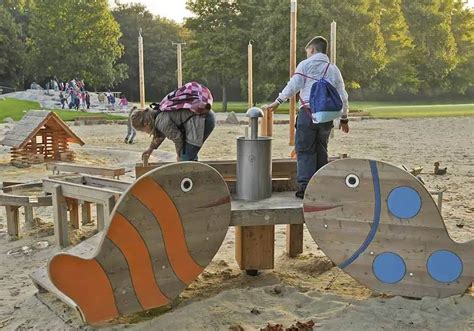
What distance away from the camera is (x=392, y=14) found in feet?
122

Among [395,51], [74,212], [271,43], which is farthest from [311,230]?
[395,51]

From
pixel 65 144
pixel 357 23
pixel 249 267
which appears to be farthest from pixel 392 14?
pixel 249 267

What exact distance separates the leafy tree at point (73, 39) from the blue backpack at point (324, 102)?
39424 millimetres

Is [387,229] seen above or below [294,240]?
above

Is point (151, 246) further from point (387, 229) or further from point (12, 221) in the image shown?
point (12, 221)

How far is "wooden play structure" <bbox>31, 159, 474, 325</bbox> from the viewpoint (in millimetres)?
3496

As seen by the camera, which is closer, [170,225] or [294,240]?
[170,225]

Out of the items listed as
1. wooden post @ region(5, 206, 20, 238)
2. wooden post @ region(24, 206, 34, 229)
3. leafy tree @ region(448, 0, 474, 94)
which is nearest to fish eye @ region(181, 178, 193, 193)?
wooden post @ region(5, 206, 20, 238)

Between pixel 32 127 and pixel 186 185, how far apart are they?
339 inches

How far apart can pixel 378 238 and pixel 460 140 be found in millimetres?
13171

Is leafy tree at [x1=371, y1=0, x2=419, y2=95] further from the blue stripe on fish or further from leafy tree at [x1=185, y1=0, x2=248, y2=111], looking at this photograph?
the blue stripe on fish

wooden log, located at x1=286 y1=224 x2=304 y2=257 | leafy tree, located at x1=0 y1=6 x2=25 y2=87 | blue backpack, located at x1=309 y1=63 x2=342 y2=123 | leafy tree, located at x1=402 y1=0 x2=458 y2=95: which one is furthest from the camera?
leafy tree, located at x1=0 y1=6 x2=25 y2=87

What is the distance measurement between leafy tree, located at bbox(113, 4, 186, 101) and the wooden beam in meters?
46.7

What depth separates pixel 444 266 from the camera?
376cm
